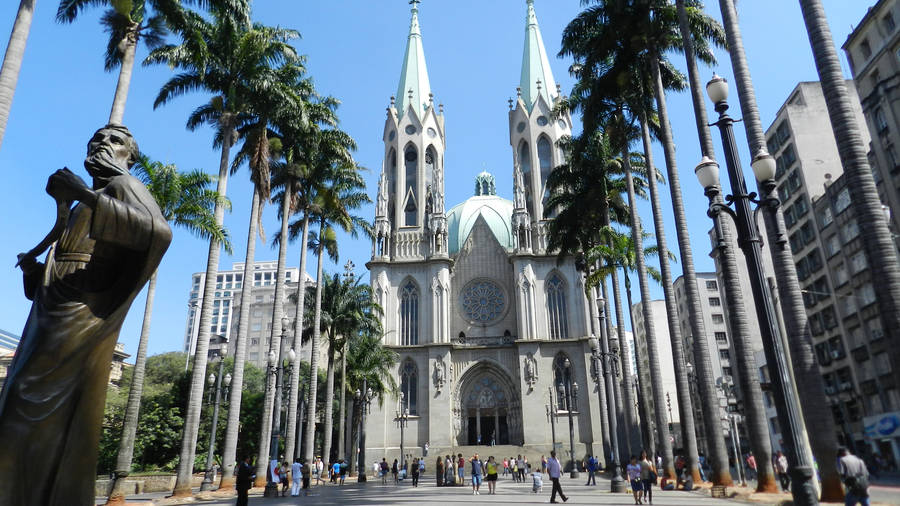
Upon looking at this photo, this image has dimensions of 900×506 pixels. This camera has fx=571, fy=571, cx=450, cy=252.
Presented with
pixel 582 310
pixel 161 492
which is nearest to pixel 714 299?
pixel 582 310

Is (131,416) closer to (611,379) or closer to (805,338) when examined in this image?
(805,338)

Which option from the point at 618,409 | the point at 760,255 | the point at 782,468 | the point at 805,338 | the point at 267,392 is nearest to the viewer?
the point at 760,255

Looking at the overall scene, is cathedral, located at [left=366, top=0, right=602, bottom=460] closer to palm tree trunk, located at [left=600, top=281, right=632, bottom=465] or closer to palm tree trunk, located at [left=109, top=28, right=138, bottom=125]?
palm tree trunk, located at [left=600, top=281, right=632, bottom=465]

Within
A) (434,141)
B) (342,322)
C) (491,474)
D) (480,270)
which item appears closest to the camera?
(491,474)

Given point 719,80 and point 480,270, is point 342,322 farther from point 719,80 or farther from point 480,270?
point 719,80

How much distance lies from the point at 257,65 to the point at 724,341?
58.5 metres

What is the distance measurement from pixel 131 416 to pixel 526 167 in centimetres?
4282

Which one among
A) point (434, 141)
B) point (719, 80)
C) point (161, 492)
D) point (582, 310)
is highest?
point (434, 141)

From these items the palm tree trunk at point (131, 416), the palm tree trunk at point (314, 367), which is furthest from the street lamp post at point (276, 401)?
the palm tree trunk at point (314, 367)

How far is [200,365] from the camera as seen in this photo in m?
18.4

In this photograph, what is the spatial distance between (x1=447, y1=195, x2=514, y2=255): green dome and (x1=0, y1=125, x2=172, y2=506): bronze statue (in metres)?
48.7

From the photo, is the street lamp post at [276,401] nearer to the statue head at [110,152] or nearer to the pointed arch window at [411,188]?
the statue head at [110,152]

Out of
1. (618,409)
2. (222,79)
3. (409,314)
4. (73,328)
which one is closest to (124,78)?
(222,79)

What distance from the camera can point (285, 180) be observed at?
25.5m
